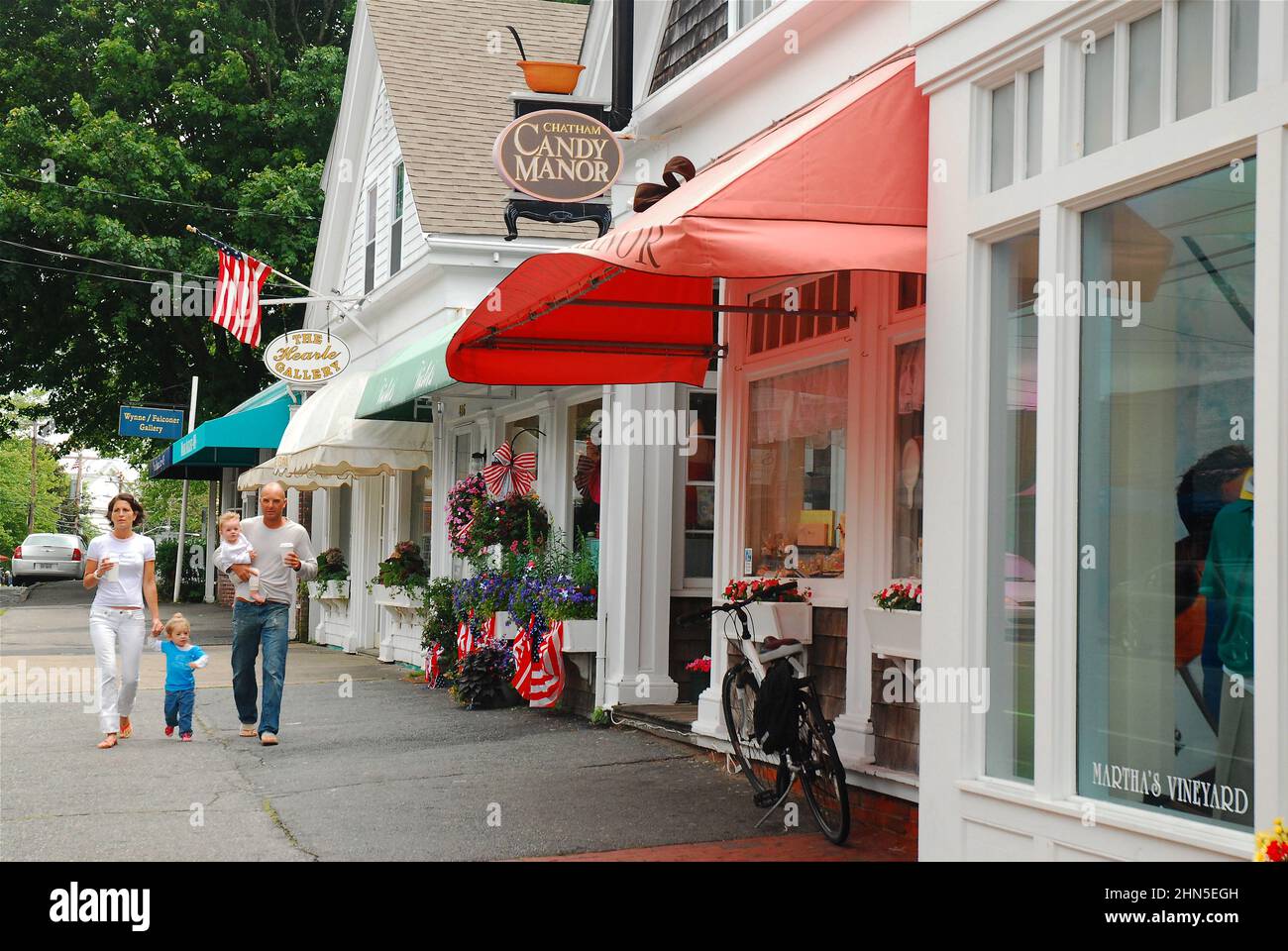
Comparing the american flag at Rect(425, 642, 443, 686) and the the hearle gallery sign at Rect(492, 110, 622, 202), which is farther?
the american flag at Rect(425, 642, 443, 686)

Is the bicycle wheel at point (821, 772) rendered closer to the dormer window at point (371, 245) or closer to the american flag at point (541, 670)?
the american flag at point (541, 670)

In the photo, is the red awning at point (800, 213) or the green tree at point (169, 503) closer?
the red awning at point (800, 213)

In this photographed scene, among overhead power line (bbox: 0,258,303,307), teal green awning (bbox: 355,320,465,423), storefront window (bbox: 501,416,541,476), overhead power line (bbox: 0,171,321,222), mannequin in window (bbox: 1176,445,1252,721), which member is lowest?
mannequin in window (bbox: 1176,445,1252,721)

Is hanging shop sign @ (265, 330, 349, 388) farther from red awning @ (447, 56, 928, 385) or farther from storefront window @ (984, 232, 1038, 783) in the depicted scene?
storefront window @ (984, 232, 1038, 783)

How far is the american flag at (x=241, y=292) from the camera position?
1783 cm

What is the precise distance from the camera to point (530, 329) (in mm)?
8641

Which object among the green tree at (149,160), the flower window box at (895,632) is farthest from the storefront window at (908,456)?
the green tree at (149,160)

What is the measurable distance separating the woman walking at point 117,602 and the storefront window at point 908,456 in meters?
5.63

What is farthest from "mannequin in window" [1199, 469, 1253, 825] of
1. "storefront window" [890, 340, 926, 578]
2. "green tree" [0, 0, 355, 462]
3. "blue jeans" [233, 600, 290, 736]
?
"green tree" [0, 0, 355, 462]

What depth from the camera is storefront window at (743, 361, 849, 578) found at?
8438 mm

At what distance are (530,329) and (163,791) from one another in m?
3.57

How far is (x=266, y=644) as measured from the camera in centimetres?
1061

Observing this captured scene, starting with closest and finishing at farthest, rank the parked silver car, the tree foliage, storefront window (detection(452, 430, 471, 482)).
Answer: storefront window (detection(452, 430, 471, 482)) → the parked silver car → the tree foliage

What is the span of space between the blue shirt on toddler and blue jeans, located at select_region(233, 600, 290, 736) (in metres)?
0.28
